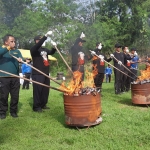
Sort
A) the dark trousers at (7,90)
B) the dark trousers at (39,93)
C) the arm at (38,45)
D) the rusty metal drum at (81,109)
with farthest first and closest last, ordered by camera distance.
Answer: the dark trousers at (39,93) < the dark trousers at (7,90) < the arm at (38,45) < the rusty metal drum at (81,109)

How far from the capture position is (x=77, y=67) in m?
8.13

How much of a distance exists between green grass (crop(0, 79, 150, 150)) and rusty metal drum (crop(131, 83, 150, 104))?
0.28 meters

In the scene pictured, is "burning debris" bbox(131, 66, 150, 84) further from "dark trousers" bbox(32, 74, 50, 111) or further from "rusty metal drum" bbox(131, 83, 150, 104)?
"dark trousers" bbox(32, 74, 50, 111)

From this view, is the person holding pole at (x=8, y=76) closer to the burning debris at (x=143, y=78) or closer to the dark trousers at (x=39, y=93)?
the dark trousers at (x=39, y=93)

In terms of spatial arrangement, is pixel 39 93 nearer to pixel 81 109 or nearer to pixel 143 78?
pixel 81 109

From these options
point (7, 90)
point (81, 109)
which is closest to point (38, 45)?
point (7, 90)

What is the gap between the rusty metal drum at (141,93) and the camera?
21.3 feet

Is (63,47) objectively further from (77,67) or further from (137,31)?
(77,67)

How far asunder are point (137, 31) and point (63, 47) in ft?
32.9

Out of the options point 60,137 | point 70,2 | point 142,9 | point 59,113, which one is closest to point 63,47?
point 70,2

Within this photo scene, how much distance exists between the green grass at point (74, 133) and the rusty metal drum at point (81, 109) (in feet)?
0.56

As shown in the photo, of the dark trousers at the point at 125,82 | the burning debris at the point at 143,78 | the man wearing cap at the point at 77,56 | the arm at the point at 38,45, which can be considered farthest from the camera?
the dark trousers at the point at 125,82

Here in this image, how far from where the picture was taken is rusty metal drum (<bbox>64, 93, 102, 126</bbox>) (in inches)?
185

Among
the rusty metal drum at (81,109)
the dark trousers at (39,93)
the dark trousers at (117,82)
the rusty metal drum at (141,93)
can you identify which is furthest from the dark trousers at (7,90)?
the dark trousers at (117,82)
